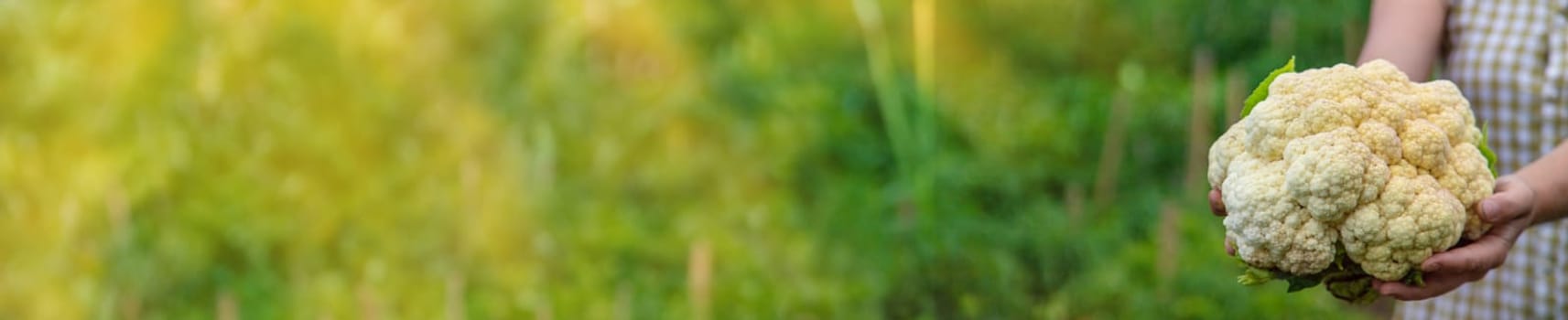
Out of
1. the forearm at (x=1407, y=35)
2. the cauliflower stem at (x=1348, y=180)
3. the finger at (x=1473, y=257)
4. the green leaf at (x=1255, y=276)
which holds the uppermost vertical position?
the forearm at (x=1407, y=35)

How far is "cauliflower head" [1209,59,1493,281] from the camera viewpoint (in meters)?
1.75

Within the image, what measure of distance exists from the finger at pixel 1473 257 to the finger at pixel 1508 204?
3cm

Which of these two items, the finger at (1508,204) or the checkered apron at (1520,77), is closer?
the finger at (1508,204)

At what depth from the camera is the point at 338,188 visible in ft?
12.6

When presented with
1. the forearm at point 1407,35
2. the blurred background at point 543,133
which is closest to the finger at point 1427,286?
the forearm at point 1407,35

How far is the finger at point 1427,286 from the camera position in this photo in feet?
5.89

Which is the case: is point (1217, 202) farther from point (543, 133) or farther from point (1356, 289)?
point (543, 133)

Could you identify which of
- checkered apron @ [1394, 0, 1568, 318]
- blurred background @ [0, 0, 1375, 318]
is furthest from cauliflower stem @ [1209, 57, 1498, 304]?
blurred background @ [0, 0, 1375, 318]

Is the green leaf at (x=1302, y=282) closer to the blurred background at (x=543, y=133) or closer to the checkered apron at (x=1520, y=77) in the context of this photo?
the checkered apron at (x=1520, y=77)

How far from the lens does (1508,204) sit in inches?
69.1

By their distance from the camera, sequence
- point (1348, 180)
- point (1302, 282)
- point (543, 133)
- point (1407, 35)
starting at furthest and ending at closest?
point (543, 133) → point (1407, 35) → point (1302, 282) → point (1348, 180)

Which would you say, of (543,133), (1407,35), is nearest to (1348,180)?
(1407,35)

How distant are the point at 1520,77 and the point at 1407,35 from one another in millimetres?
207

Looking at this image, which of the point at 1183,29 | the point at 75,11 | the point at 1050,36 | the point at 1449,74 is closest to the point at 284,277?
the point at 75,11
